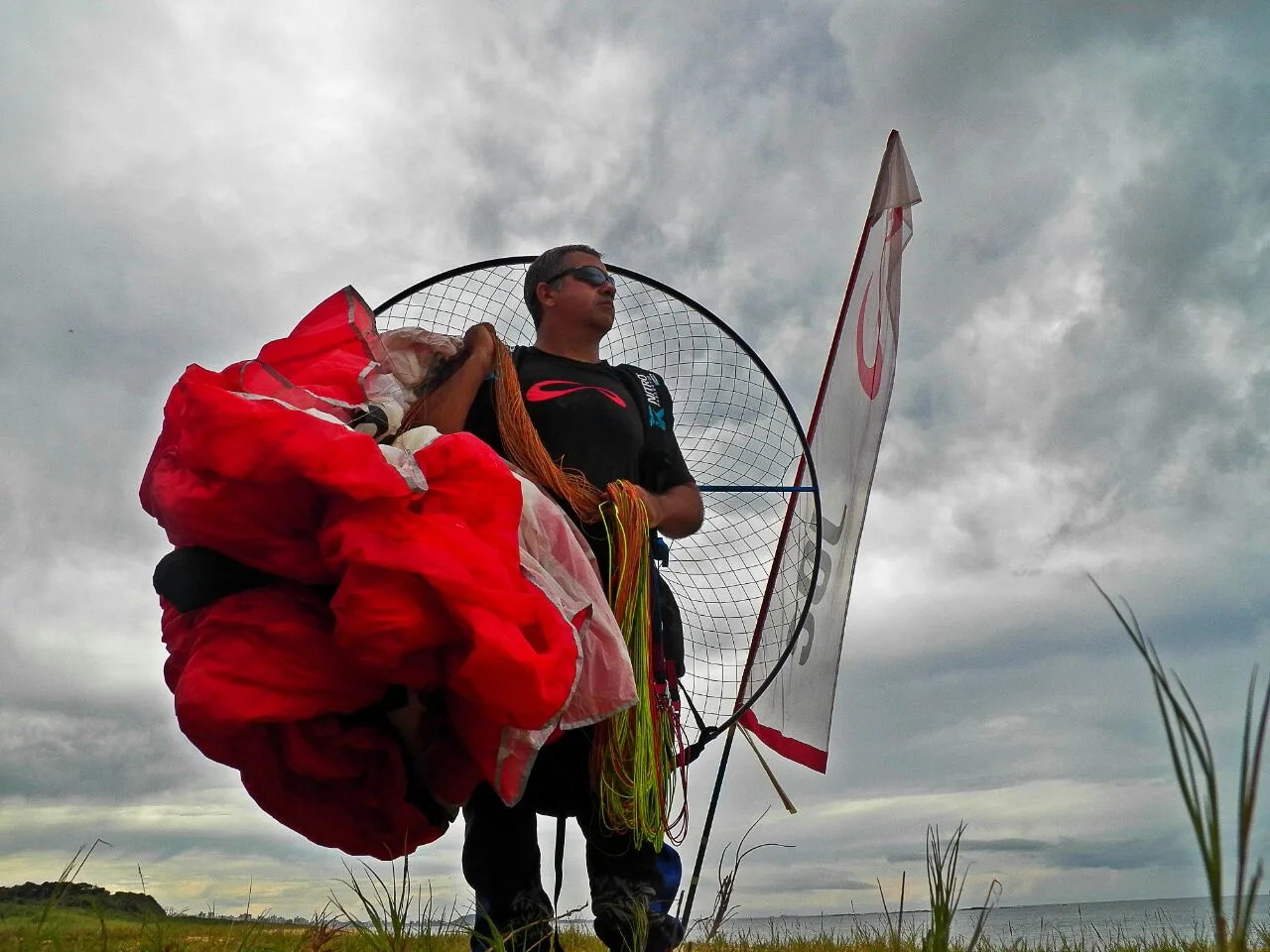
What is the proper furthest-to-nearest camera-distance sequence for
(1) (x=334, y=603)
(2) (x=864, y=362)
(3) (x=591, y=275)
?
(2) (x=864, y=362)
(3) (x=591, y=275)
(1) (x=334, y=603)

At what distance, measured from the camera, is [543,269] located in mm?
3775

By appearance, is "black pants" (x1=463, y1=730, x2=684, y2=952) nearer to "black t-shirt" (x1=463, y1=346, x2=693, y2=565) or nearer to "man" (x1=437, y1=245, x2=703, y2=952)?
"man" (x1=437, y1=245, x2=703, y2=952)

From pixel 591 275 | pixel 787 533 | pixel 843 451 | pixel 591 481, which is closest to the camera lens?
pixel 591 481

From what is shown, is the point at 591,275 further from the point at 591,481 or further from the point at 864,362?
the point at 864,362

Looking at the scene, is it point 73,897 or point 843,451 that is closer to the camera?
point 73,897

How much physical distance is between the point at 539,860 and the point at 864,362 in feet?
11.5

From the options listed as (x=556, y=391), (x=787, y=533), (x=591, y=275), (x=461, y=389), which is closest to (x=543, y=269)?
(x=591, y=275)

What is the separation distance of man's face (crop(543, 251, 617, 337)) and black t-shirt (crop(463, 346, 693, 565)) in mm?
178

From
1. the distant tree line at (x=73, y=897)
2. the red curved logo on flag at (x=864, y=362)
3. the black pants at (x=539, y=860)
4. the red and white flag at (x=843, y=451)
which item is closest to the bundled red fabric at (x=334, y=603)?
the distant tree line at (x=73, y=897)

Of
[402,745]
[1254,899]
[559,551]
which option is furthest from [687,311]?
[1254,899]

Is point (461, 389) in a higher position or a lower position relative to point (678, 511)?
higher

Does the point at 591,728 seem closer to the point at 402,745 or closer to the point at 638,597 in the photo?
the point at 638,597

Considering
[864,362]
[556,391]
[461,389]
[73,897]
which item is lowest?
[73,897]

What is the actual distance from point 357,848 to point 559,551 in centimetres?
96
